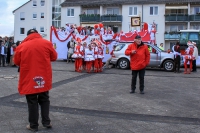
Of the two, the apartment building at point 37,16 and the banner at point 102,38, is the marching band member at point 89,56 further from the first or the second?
the apartment building at point 37,16

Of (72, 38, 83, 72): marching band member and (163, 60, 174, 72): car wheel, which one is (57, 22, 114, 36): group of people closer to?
(163, 60, 174, 72): car wheel

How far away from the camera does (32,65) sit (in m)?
5.33

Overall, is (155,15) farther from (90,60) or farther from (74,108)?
Result: (74,108)

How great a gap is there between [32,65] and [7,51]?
15137 mm

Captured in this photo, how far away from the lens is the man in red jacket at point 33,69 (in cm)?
532

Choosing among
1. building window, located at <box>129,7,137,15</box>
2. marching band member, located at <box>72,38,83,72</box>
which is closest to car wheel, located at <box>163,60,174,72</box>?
marching band member, located at <box>72,38,83,72</box>

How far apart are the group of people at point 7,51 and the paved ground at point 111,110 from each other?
8514 mm

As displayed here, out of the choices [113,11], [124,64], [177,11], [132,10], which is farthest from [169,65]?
[113,11]

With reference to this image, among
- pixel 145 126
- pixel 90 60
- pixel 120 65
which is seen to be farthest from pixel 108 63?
pixel 145 126

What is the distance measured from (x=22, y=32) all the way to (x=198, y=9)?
3697 centimetres

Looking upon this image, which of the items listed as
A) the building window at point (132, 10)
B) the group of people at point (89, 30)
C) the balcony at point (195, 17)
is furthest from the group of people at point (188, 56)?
the building window at point (132, 10)

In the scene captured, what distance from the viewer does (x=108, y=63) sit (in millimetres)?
19609

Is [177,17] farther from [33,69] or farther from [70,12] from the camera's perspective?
[33,69]

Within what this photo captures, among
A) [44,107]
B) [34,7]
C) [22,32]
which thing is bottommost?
[44,107]
